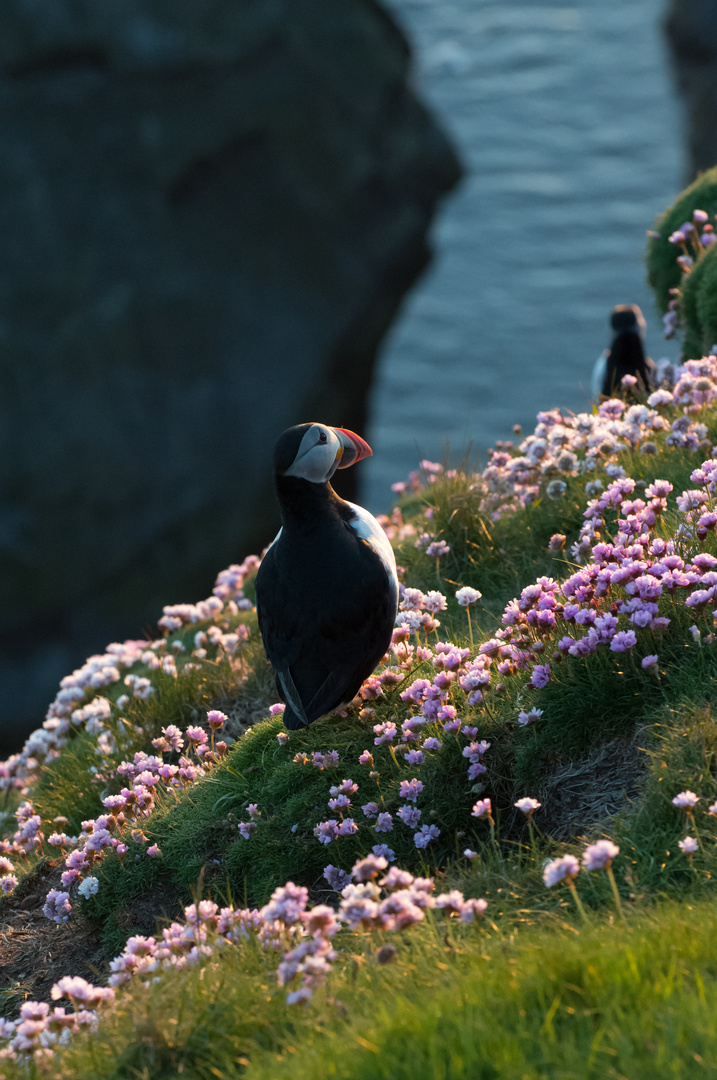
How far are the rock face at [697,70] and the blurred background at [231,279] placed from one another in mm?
309

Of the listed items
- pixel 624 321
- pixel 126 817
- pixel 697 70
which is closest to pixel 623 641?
pixel 126 817

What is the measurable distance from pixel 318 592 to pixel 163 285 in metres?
38.0

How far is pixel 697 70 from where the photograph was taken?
49438mm

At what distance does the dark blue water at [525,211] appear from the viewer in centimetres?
3809

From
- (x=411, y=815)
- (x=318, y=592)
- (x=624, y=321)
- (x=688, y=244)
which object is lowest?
(x=411, y=815)

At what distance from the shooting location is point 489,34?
195 ft

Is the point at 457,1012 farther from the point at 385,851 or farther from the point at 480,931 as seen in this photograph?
the point at 385,851

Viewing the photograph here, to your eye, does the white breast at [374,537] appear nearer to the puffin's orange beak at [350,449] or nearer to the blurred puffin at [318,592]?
the blurred puffin at [318,592]

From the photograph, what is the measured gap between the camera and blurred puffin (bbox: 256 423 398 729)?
4.96 metres

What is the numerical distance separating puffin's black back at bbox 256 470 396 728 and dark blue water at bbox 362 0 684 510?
1043 inches

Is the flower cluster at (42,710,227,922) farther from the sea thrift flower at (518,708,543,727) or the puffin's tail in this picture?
the sea thrift flower at (518,708,543,727)

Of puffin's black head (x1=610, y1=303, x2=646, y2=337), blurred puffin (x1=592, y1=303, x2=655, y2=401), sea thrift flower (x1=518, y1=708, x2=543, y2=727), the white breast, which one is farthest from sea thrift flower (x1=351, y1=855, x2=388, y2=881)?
puffin's black head (x1=610, y1=303, x2=646, y2=337)

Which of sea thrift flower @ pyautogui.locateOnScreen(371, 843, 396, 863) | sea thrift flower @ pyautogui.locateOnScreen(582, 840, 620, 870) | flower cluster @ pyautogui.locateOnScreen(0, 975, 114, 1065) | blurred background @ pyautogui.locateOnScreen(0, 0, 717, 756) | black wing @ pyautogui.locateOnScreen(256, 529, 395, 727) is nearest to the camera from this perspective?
sea thrift flower @ pyautogui.locateOnScreen(582, 840, 620, 870)

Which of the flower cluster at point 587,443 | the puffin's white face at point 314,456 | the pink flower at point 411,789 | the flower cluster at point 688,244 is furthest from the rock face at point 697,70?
the pink flower at point 411,789
